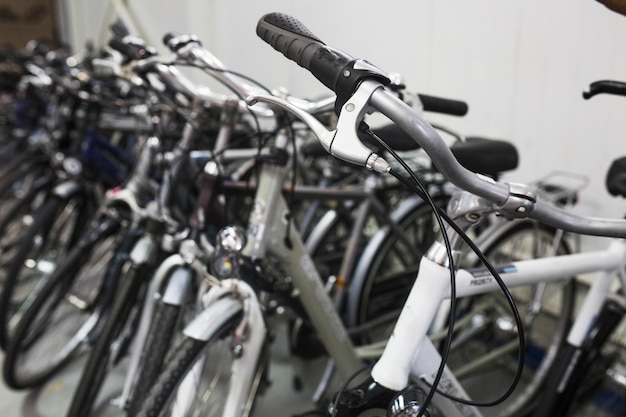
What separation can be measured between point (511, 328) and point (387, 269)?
0.42m

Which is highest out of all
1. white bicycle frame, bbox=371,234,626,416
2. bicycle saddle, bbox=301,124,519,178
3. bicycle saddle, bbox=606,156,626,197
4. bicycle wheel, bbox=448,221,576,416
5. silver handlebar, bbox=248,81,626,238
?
silver handlebar, bbox=248,81,626,238

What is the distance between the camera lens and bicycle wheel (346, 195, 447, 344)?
1.55 m

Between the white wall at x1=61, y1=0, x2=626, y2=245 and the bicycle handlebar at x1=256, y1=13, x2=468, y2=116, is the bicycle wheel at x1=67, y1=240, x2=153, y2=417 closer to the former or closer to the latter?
the white wall at x1=61, y1=0, x2=626, y2=245

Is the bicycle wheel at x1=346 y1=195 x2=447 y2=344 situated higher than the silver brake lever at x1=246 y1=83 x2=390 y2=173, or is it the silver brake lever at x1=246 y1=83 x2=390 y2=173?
the silver brake lever at x1=246 y1=83 x2=390 y2=173

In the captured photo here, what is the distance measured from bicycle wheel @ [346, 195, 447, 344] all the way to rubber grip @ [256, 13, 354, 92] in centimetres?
100

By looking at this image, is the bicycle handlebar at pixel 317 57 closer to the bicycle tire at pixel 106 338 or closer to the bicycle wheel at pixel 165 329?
the bicycle wheel at pixel 165 329

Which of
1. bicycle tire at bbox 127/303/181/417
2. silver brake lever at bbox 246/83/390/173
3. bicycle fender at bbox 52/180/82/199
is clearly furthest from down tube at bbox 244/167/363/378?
bicycle fender at bbox 52/180/82/199

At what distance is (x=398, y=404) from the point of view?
68 centimetres

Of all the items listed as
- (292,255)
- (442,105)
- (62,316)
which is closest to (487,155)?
(442,105)

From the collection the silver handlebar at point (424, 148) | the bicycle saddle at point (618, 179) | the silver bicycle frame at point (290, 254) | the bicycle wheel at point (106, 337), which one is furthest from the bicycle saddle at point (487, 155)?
the bicycle wheel at point (106, 337)

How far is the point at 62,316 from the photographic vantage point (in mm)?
1851

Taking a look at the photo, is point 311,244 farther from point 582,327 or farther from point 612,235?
point 612,235

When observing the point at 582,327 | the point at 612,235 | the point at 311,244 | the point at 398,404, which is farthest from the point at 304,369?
the point at 612,235

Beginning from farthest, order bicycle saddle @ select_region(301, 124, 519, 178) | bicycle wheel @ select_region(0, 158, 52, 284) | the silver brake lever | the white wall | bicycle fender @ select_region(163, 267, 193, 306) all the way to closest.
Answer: bicycle wheel @ select_region(0, 158, 52, 284) < the white wall < bicycle saddle @ select_region(301, 124, 519, 178) < bicycle fender @ select_region(163, 267, 193, 306) < the silver brake lever
